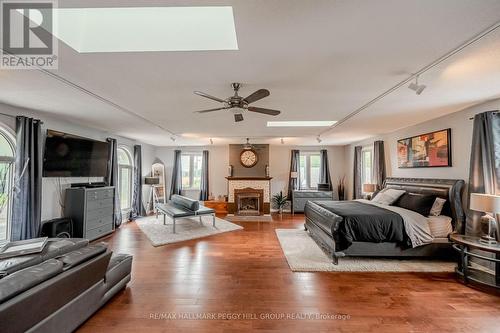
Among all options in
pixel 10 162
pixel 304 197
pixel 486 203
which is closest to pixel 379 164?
pixel 304 197

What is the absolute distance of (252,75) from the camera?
2447 millimetres

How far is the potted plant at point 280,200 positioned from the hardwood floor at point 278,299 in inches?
163

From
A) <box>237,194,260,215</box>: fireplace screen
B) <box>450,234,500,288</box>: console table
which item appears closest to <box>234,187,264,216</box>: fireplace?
<box>237,194,260,215</box>: fireplace screen

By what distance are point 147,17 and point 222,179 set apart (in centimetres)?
683

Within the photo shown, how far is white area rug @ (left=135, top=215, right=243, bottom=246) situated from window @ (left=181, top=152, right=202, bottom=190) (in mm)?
2035

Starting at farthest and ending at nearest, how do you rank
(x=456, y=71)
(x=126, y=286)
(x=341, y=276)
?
(x=341, y=276) < (x=126, y=286) < (x=456, y=71)

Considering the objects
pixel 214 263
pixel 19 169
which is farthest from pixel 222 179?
pixel 19 169

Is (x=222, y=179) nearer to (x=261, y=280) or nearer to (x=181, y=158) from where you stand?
(x=181, y=158)

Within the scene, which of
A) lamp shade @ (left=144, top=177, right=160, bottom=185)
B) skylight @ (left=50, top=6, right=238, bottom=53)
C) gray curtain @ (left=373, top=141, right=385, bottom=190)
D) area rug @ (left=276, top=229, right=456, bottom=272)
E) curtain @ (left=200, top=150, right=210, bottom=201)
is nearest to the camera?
skylight @ (left=50, top=6, right=238, bottom=53)

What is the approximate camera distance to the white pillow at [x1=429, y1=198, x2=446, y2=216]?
3775mm

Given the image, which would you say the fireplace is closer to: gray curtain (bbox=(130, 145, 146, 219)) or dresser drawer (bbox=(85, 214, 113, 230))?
gray curtain (bbox=(130, 145, 146, 219))

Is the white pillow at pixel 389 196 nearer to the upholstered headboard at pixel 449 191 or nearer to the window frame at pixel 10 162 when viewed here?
the upholstered headboard at pixel 449 191

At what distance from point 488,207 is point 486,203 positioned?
51mm

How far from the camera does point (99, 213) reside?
16.1 feet
